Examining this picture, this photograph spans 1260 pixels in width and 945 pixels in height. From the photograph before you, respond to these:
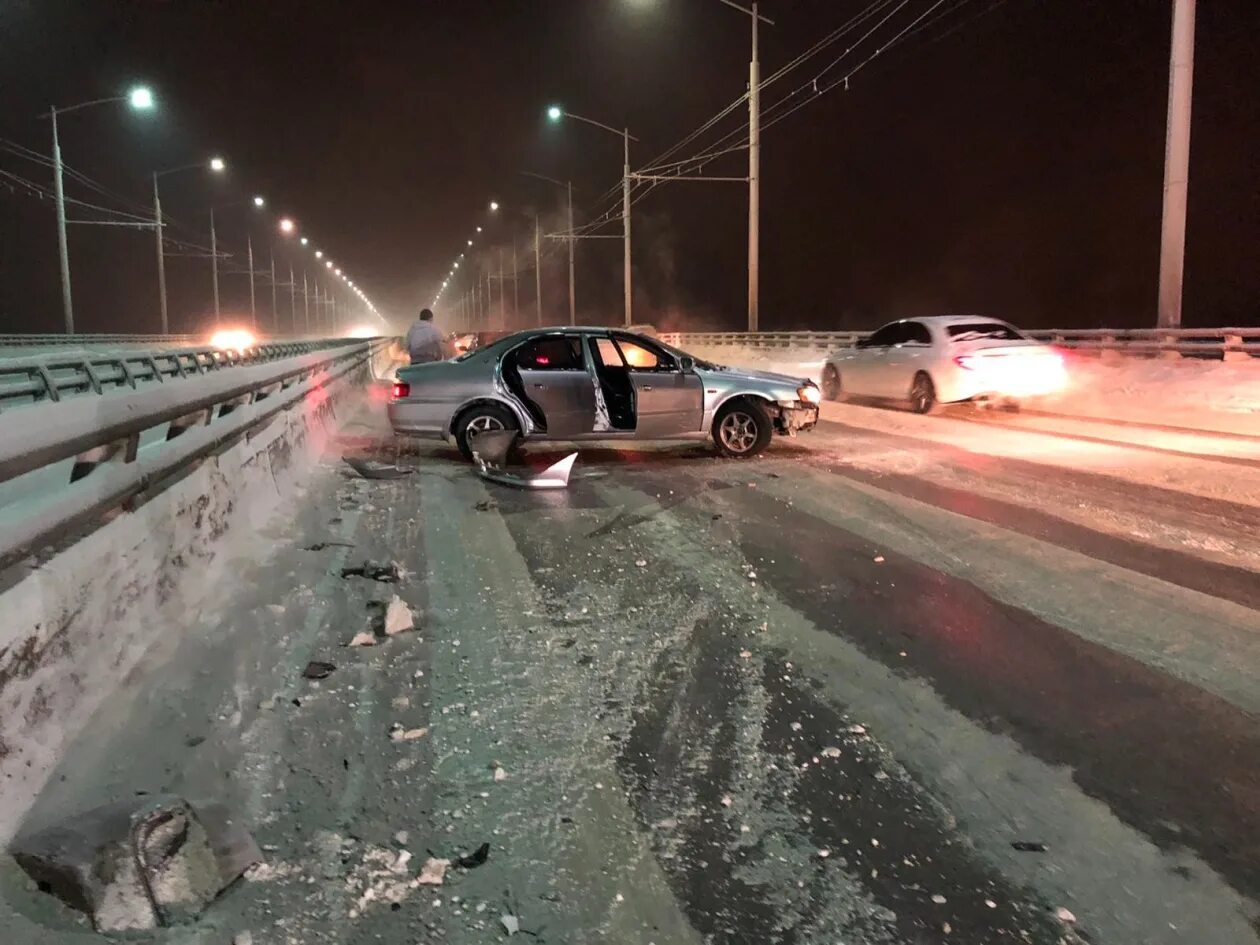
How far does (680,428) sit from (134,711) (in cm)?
796

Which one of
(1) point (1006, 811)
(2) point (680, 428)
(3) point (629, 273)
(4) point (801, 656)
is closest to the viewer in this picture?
(1) point (1006, 811)

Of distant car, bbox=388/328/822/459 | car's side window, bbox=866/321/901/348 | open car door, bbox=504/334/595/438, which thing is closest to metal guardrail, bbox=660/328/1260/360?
car's side window, bbox=866/321/901/348

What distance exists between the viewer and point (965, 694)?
172 inches

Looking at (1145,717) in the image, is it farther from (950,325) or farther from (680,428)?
(950,325)

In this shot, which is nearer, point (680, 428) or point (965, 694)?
point (965, 694)

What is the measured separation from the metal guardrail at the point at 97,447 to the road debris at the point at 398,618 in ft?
4.21

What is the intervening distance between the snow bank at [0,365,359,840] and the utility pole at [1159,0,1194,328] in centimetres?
1537

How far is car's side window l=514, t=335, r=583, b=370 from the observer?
11.3 m

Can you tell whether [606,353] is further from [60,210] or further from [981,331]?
[60,210]

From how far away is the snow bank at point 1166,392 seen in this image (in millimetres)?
14609

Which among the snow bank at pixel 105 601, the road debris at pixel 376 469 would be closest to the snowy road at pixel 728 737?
the snow bank at pixel 105 601

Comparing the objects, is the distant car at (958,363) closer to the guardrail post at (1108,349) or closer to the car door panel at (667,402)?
the guardrail post at (1108,349)

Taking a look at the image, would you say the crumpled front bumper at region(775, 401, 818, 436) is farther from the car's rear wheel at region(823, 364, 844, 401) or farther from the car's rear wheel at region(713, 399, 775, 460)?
the car's rear wheel at region(823, 364, 844, 401)

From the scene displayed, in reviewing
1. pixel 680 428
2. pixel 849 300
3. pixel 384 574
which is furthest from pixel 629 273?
pixel 849 300
